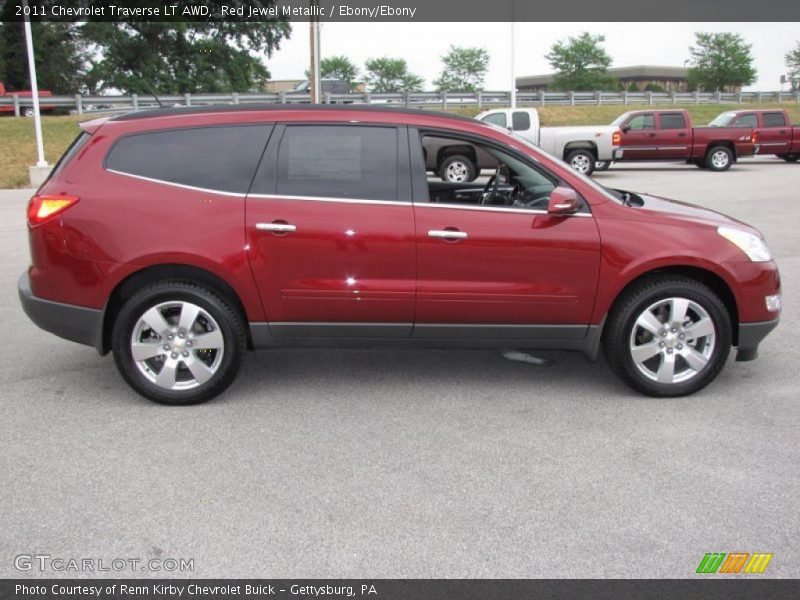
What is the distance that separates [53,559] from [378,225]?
245cm

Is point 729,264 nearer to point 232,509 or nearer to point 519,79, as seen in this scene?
point 232,509

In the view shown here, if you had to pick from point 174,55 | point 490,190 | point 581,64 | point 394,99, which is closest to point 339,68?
point 581,64

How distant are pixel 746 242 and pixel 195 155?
3.45 meters

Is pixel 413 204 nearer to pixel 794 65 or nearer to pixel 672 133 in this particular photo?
pixel 672 133

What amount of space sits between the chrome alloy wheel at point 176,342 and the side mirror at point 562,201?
212cm

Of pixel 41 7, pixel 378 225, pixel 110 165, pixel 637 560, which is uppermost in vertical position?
pixel 41 7

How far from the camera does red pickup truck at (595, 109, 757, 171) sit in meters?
22.9

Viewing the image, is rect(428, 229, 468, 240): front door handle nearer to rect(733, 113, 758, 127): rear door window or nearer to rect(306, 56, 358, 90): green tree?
rect(733, 113, 758, 127): rear door window

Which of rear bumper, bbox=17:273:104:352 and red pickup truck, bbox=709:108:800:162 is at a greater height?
red pickup truck, bbox=709:108:800:162

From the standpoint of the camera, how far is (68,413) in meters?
4.56

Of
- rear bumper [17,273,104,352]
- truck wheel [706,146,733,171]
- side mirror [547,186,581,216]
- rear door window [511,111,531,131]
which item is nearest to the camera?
side mirror [547,186,581,216]

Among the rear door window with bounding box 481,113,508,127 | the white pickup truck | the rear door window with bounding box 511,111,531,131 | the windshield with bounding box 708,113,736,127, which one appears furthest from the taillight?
the windshield with bounding box 708,113,736,127

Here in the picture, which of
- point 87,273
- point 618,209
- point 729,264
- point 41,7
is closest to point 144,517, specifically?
point 87,273

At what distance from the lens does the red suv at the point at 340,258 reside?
4.52 metres
